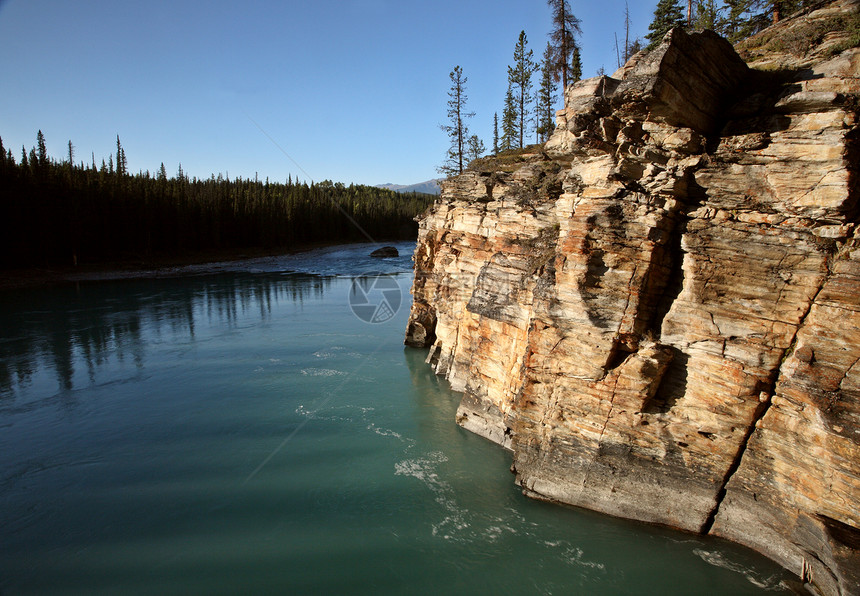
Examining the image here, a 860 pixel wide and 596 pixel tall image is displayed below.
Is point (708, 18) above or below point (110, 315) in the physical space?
above

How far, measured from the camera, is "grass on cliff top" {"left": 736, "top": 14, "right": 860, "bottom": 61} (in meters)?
10.1

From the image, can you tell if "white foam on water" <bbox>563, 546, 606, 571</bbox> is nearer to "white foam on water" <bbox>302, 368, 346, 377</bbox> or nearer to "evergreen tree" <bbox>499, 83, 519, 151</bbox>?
"white foam on water" <bbox>302, 368, 346, 377</bbox>

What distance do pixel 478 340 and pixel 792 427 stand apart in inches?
356

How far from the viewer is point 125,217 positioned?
57906 mm

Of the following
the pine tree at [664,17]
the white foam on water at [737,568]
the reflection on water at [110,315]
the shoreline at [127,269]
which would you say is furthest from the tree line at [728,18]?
the shoreline at [127,269]

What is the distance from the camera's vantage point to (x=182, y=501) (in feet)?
39.3

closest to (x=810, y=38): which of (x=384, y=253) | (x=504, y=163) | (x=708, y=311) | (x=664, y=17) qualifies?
(x=708, y=311)

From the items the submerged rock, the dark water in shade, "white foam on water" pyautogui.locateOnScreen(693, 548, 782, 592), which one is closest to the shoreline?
the submerged rock

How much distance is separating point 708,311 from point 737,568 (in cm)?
506

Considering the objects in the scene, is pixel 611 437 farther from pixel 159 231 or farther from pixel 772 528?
pixel 159 231

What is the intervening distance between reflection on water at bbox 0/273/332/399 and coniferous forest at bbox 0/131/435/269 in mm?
9643

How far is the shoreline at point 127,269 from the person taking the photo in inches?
1748

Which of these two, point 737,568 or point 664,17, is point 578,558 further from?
point 664,17

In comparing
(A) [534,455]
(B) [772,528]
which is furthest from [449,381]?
(B) [772,528]
